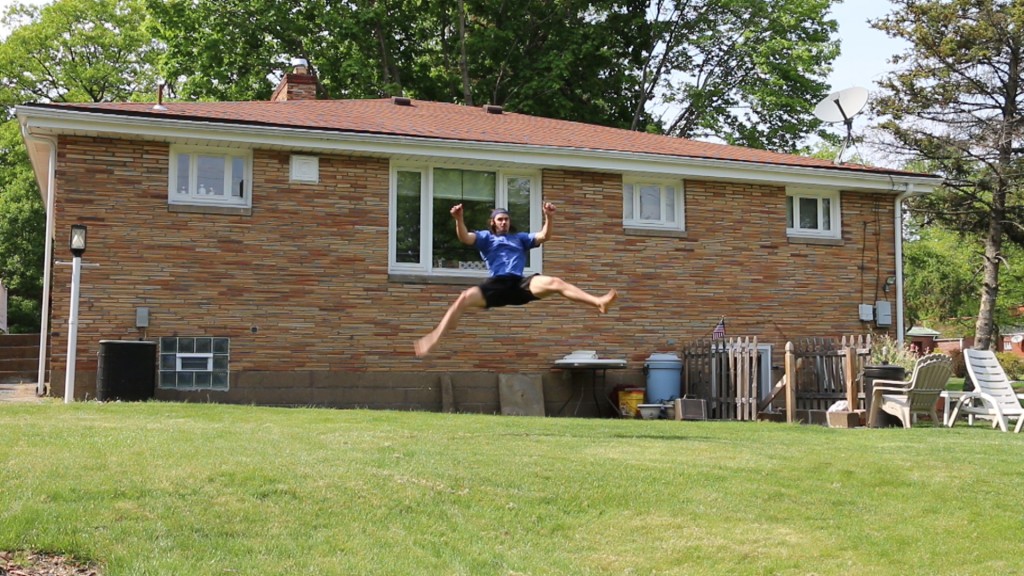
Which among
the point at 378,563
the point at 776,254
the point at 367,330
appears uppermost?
the point at 776,254

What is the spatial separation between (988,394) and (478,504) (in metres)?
10.8

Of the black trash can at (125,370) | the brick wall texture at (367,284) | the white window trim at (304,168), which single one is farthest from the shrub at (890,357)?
the black trash can at (125,370)

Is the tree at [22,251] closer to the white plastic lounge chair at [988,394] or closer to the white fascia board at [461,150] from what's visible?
the white fascia board at [461,150]

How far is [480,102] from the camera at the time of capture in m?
34.4

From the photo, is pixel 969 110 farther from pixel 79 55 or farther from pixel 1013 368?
pixel 79 55

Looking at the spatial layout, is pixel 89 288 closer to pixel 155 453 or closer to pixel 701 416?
pixel 155 453

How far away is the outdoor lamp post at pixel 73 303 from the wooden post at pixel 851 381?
10924 mm

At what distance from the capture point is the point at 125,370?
14984mm

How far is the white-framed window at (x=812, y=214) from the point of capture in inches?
792

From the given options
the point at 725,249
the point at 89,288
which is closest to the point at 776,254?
the point at 725,249

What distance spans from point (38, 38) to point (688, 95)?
25248 mm

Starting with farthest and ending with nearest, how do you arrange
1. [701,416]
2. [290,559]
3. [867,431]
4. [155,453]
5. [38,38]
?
[38,38] < [701,416] < [867,431] < [155,453] < [290,559]

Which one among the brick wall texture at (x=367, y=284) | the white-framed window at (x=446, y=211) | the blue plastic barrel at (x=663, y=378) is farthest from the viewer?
the blue plastic barrel at (x=663, y=378)

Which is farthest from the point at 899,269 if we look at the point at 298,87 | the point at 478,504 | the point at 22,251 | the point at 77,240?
the point at 22,251
